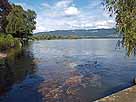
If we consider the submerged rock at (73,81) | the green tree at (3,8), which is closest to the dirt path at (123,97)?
the submerged rock at (73,81)

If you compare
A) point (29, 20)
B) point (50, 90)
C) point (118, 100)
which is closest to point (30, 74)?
point (50, 90)

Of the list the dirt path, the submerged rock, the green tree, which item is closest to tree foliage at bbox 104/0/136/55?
the dirt path

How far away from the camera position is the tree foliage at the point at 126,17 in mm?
18828

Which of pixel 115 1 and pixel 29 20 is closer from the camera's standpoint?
pixel 115 1

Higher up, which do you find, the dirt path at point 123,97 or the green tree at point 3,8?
the green tree at point 3,8

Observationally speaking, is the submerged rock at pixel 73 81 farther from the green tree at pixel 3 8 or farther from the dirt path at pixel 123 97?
the green tree at pixel 3 8

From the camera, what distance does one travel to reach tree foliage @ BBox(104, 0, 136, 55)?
1883 cm

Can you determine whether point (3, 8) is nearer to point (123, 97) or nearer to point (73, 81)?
point (73, 81)

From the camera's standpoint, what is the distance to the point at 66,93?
23.0 m

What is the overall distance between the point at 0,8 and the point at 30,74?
173 ft

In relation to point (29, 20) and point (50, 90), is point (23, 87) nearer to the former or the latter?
point (50, 90)

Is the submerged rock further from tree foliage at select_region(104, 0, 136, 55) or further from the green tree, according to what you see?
the green tree

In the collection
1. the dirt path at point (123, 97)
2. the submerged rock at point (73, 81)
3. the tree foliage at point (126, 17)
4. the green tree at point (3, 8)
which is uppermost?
the green tree at point (3, 8)

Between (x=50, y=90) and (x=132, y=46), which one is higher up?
(x=132, y=46)
